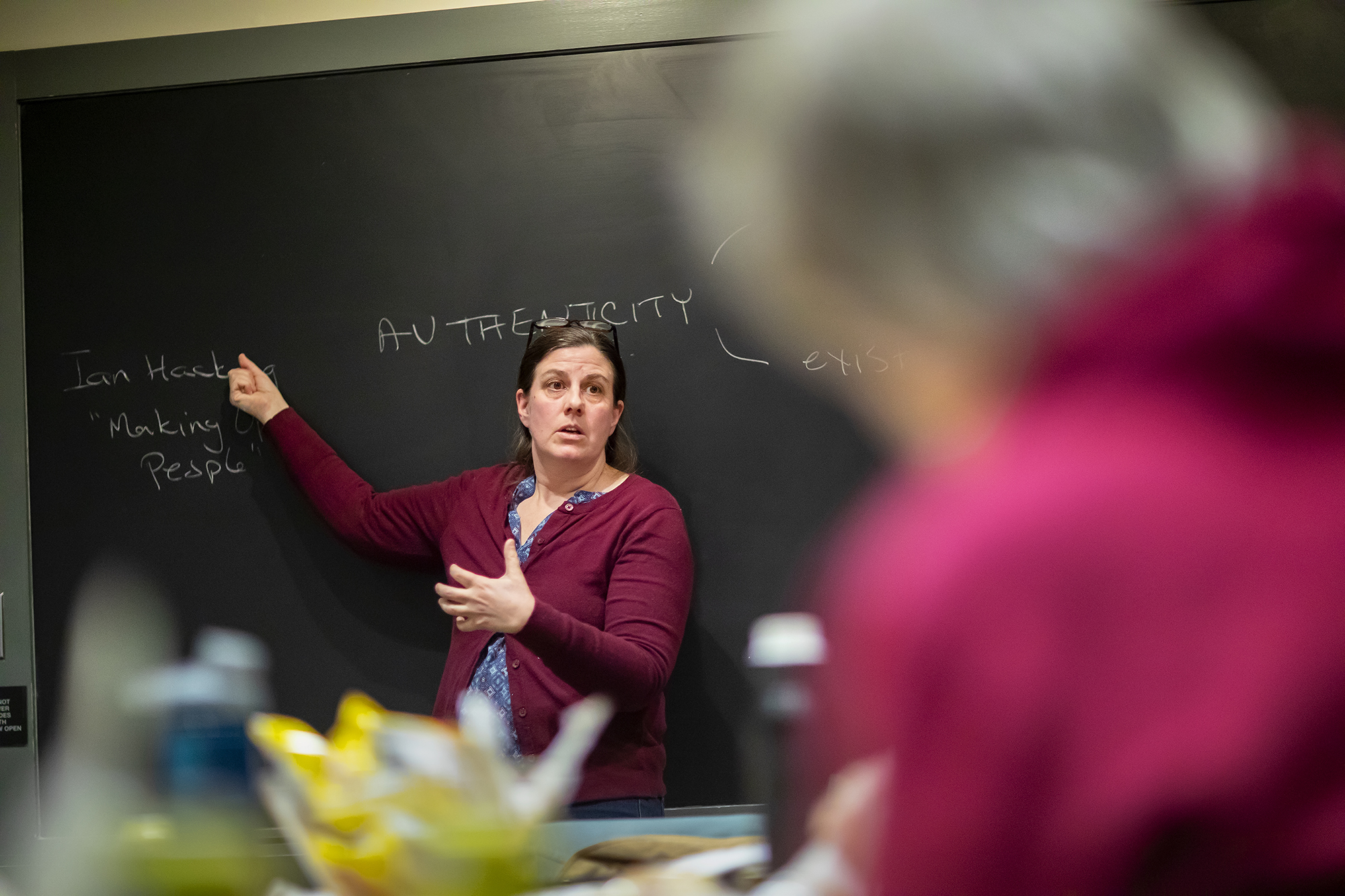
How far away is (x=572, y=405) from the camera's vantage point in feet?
7.22

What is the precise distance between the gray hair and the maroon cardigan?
1.35 m

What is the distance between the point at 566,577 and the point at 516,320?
656mm

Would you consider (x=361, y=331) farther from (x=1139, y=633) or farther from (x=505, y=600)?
(x=1139, y=633)

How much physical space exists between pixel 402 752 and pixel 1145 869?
37 centimetres

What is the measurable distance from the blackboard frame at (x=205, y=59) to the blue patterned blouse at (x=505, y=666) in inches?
41.2

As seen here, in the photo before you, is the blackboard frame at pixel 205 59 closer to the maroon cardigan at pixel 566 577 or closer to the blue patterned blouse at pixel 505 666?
the maroon cardigan at pixel 566 577

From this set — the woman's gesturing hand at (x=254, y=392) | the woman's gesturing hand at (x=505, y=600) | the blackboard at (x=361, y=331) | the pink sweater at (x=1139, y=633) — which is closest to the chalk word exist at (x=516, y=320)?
the blackboard at (x=361, y=331)

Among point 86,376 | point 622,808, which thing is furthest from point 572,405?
point 86,376

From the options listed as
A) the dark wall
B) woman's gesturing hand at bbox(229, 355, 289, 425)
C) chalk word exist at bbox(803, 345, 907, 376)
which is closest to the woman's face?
chalk word exist at bbox(803, 345, 907, 376)

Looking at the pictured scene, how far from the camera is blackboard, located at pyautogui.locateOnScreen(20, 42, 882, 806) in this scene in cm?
239

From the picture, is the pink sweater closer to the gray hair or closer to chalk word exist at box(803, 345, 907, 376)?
the gray hair

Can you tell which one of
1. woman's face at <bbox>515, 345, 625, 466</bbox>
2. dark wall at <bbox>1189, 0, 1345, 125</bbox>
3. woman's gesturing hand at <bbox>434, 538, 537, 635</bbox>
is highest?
dark wall at <bbox>1189, 0, 1345, 125</bbox>

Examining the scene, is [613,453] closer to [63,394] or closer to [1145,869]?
[63,394]

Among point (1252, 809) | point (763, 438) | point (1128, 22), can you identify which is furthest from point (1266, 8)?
point (1252, 809)
